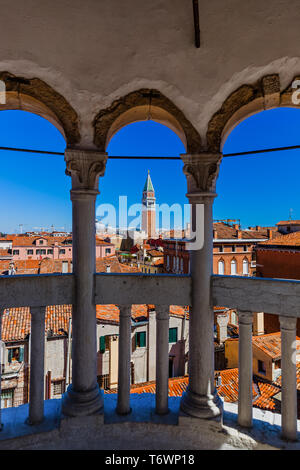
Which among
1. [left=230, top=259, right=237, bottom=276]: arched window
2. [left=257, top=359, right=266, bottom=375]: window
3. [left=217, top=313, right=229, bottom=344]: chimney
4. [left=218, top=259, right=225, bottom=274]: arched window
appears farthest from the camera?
[left=230, top=259, right=237, bottom=276]: arched window

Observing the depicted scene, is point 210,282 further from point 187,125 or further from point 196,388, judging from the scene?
point 187,125

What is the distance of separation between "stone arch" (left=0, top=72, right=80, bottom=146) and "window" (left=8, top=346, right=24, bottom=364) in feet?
51.3

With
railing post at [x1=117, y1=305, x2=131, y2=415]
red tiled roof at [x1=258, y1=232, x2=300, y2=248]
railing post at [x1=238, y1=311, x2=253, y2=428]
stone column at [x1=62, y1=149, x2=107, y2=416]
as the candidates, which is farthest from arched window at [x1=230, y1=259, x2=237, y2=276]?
stone column at [x1=62, y1=149, x2=107, y2=416]

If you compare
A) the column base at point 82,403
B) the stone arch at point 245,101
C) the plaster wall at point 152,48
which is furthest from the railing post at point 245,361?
the plaster wall at point 152,48

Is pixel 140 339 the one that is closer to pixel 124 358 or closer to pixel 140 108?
pixel 124 358

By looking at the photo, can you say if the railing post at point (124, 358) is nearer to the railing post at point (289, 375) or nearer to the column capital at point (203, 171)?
the column capital at point (203, 171)

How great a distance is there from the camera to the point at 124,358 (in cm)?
422

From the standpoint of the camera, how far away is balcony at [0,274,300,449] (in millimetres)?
3898

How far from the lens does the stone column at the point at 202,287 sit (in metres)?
4.16

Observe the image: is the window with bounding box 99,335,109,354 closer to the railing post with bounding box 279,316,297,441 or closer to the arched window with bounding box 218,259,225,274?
the railing post with bounding box 279,316,297,441

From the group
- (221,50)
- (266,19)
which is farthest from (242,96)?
(266,19)

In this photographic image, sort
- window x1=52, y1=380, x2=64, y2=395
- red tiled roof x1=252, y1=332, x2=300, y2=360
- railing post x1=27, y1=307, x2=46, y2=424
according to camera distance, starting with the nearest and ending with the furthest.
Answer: railing post x1=27, y1=307, x2=46, y2=424, red tiled roof x1=252, y1=332, x2=300, y2=360, window x1=52, y1=380, x2=64, y2=395

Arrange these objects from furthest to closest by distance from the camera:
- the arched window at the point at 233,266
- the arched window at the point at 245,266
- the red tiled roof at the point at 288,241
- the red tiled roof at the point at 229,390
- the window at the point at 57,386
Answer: the arched window at the point at 245,266 → the arched window at the point at 233,266 → the red tiled roof at the point at 288,241 → the window at the point at 57,386 → the red tiled roof at the point at 229,390

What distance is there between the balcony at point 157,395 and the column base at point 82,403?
4 centimetres
